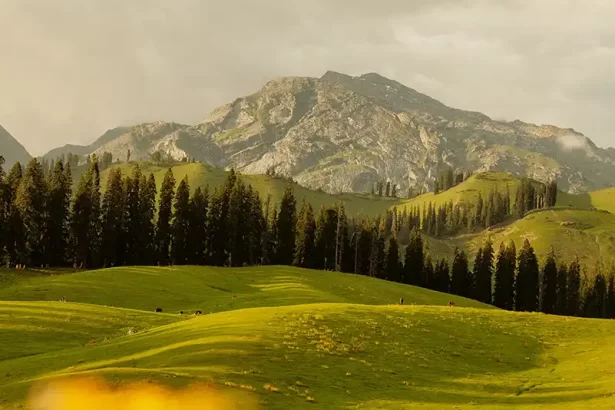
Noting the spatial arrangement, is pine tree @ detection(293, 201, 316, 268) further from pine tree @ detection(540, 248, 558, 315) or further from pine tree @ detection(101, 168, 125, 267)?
pine tree @ detection(540, 248, 558, 315)

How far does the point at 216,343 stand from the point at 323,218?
104 metres

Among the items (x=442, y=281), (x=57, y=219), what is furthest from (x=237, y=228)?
(x=442, y=281)

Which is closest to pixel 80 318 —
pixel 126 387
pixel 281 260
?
pixel 126 387

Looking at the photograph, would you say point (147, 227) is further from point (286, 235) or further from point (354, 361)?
point (354, 361)

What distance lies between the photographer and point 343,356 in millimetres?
40844

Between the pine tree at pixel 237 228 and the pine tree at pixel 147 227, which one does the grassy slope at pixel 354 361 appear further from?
the pine tree at pixel 237 228

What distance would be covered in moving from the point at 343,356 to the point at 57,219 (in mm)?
86966

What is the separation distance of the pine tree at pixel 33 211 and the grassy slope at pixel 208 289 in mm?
23505

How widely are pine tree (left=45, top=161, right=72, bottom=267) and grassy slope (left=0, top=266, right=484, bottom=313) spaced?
2492 cm

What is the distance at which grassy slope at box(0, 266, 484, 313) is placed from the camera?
2741 inches

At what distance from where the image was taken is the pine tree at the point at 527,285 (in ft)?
501

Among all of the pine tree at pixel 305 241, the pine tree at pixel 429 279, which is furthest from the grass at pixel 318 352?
the pine tree at pixel 429 279

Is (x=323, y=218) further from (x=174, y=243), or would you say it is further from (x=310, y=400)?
(x=310, y=400)

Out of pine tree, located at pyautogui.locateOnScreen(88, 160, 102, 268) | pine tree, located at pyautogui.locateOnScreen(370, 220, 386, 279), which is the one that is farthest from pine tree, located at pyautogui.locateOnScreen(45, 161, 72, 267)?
pine tree, located at pyautogui.locateOnScreen(370, 220, 386, 279)
